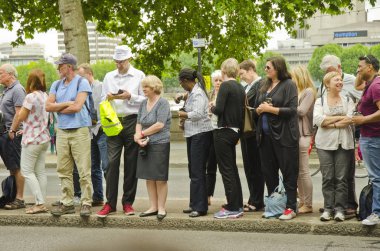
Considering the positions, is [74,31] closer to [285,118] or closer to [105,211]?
[105,211]

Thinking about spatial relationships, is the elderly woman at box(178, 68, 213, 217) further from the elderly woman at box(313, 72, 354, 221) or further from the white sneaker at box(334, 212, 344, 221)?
the white sneaker at box(334, 212, 344, 221)

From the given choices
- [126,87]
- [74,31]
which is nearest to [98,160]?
[126,87]

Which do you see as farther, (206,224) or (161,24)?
(161,24)

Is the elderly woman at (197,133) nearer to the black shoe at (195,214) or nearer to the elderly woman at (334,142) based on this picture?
the black shoe at (195,214)

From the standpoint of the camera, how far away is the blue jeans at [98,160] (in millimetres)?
9305

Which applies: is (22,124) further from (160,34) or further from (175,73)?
(175,73)

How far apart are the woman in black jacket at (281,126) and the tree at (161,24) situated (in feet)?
54.9

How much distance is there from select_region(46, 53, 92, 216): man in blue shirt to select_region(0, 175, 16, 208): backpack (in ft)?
3.25

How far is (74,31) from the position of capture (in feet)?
59.8

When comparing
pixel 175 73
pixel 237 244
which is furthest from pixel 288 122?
pixel 175 73

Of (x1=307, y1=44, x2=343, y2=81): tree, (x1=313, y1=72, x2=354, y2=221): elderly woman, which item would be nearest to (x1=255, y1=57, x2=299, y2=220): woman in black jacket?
(x1=313, y1=72, x2=354, y2=221): elderly woman

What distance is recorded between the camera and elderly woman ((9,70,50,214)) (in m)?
8.76

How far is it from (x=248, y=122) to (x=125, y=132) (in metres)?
1.42

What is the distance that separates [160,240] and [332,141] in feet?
19.2
